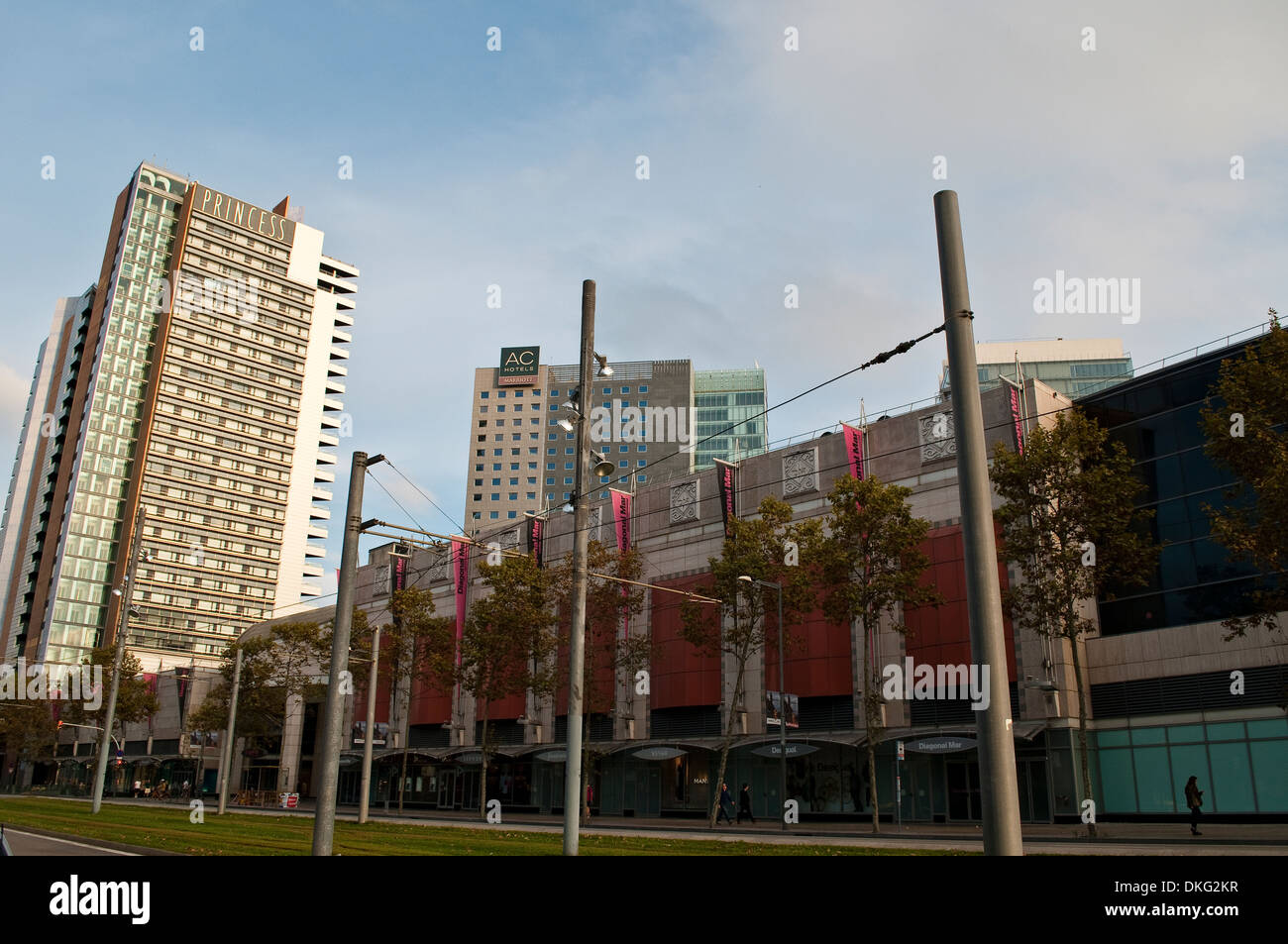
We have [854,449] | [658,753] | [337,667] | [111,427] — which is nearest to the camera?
[337,667]

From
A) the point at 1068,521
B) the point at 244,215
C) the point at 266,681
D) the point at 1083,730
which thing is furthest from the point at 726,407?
the point at 1068,521

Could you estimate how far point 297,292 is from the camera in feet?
478

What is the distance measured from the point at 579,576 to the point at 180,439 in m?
129

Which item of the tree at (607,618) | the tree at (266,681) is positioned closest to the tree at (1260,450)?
the tree at (607,618)

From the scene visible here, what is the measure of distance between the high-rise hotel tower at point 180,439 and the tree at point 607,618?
3085 inches

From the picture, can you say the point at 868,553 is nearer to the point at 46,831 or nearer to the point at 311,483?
the point at 46,831

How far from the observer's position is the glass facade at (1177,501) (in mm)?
38094

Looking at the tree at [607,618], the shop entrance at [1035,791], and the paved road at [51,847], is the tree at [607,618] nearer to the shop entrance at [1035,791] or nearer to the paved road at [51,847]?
the shop entrance at [1035,791]


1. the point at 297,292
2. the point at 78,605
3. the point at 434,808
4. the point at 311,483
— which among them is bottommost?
the point at 434,808

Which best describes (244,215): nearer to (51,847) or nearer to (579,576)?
(51,847)

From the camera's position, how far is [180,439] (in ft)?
431
